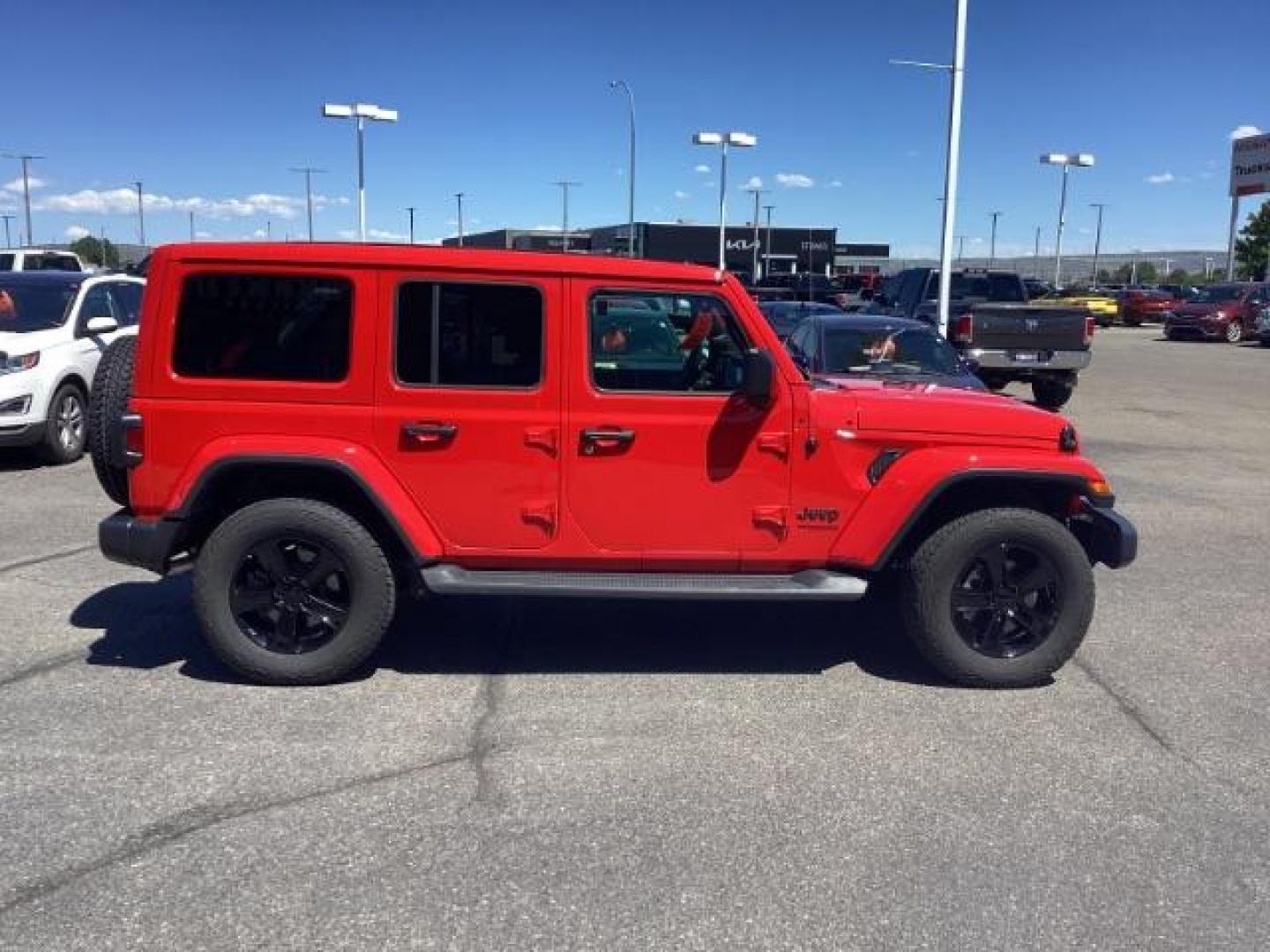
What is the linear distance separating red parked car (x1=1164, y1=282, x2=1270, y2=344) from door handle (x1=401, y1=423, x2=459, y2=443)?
3574 cm

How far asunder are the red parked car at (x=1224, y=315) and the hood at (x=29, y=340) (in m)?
33.8

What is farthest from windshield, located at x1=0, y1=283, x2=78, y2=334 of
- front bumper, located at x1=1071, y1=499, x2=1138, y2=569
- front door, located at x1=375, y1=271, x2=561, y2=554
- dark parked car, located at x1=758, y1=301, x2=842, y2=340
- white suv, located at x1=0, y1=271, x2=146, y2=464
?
front bumper, located at x1=1071, y1=499, x2=1138, y2=569

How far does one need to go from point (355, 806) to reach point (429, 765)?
1.27ft

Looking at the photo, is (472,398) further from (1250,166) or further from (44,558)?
(1250,166)

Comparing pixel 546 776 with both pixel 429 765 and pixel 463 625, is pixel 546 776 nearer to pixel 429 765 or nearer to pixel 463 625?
pixel 429 765

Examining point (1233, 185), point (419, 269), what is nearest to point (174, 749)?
point (419, 269)

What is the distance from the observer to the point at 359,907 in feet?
10.5

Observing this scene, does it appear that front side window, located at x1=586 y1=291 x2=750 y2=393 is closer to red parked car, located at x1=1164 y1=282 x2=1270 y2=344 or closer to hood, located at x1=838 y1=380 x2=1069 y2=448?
hood, located at x1=838 y1=380 x2=1069 y2=448

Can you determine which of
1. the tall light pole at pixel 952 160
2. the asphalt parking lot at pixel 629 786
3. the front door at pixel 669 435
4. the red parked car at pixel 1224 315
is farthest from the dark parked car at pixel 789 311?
the red parked car at pixel 1224 315

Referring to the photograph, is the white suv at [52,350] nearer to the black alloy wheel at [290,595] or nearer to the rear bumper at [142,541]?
the rear bumper at [142,541]

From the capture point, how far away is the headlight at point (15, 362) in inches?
400

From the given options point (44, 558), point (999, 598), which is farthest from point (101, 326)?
point (999, 598)

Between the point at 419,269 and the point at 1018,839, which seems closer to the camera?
the point at 1018,839

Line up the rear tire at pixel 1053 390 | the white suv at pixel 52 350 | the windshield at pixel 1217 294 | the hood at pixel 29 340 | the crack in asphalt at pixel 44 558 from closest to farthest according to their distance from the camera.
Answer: the crack in asphalt at pixel 44 558 → the white suv at pixel 52 350 → the hood at pixel 29 340 → the rear tire at pixel 1053 390 → the windshield at pixel 1217 294
